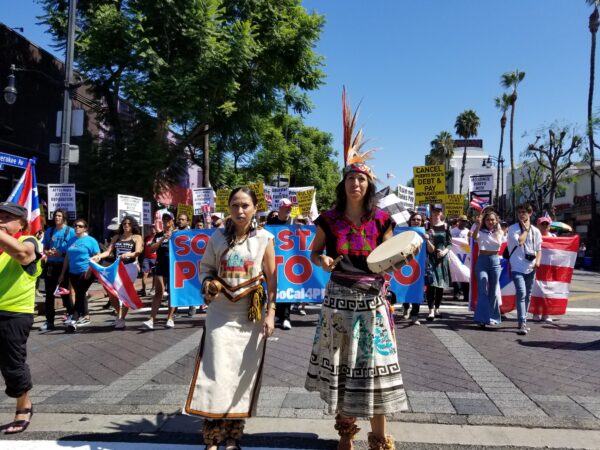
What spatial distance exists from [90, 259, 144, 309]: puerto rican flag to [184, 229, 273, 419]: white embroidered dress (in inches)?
190

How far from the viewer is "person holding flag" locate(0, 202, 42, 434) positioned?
3449 mm

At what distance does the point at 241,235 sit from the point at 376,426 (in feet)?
4.98

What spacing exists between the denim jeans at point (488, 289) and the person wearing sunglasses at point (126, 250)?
554cm

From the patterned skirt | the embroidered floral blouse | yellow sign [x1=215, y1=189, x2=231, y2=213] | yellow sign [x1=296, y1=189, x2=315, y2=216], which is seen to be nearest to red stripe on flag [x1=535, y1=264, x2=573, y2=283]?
yellow sign [x1=296, y1=189, x2=315, y2=216]

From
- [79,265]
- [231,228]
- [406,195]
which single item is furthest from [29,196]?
[406,195]

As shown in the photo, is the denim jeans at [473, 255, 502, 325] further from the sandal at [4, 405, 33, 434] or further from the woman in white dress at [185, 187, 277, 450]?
the sandal at [4, 405, 33, 434]

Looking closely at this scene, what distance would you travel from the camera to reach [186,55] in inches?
669

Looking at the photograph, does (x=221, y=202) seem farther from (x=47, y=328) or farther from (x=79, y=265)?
(x=47, y=328)

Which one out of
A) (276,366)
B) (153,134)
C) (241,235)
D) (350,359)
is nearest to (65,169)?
(153,134)

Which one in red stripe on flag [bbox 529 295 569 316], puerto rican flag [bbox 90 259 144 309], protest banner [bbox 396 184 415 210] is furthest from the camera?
protest banner [bbox 396 184 415 210]

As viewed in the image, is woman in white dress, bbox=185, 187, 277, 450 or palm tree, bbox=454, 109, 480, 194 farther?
palm tree, bbox=454, 109, 480, 194

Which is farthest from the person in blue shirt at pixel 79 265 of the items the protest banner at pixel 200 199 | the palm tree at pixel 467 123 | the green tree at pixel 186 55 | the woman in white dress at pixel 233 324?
the palm tree at pixel 467 123

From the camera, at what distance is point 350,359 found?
286cm

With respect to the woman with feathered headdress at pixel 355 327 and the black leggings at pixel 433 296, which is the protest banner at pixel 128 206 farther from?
the woman with feathered headdress at pixel 355 327
